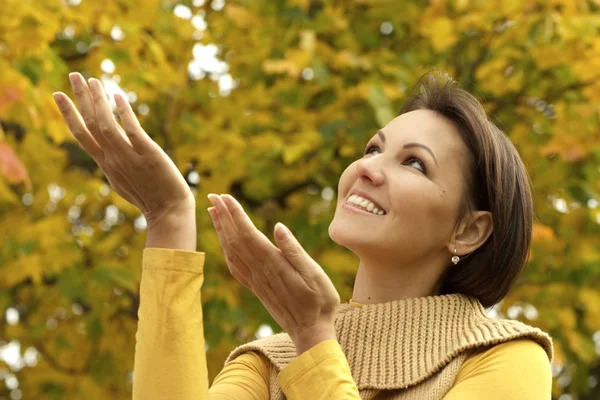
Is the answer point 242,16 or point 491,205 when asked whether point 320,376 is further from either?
point 242,16

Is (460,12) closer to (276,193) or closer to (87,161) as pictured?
(276,193)

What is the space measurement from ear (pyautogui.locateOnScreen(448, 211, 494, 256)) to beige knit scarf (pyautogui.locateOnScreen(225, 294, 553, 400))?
97 mm

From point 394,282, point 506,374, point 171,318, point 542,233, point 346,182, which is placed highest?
point 346,182

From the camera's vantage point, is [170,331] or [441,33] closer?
[170,331]

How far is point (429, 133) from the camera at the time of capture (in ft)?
7.04

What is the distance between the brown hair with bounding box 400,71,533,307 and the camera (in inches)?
84.1

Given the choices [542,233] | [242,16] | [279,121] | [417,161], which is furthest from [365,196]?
[242,16]

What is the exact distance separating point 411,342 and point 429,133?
42 centimetres

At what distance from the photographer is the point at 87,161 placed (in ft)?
16.7

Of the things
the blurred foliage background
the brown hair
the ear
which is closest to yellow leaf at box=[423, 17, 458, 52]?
the blurred foliage background

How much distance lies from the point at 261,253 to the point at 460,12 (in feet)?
10.5

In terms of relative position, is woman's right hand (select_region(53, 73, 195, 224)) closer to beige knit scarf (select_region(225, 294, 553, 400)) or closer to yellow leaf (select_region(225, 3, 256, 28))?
beige knit scarf (select_region(225, 294, 553, 400))

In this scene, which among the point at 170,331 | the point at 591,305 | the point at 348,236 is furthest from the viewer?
the point at 591,305

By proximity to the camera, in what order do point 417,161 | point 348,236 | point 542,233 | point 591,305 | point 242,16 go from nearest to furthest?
point 348,236 → point 417,161 → point 542,233 → point 591,305 → point 242,16
